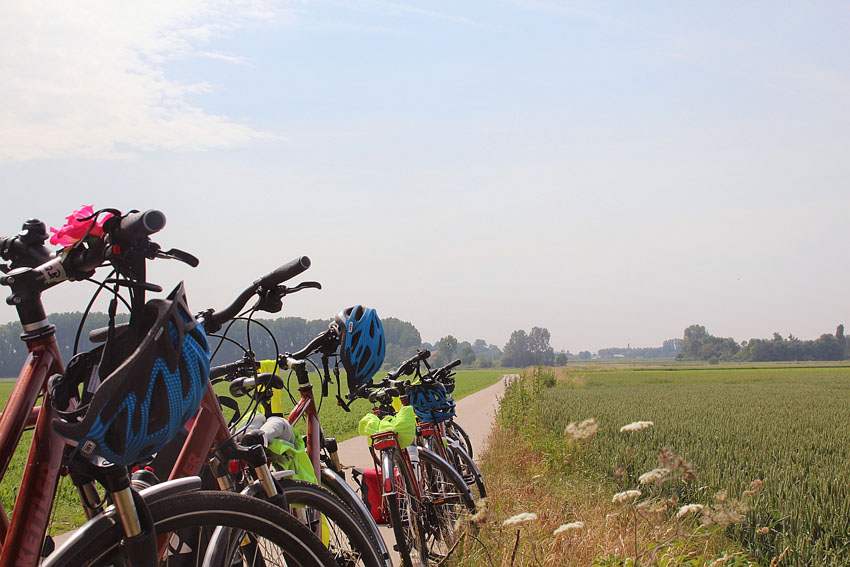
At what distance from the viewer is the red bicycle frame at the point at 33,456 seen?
5.17 feet

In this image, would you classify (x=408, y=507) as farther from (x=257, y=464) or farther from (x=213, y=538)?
(x=213, y=538)

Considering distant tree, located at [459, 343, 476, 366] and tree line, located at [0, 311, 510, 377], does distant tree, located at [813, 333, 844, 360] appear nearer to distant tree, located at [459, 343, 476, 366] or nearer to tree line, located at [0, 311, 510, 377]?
distant tree, located at [459, 343, 476, 366]

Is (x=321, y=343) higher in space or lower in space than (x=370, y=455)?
higher

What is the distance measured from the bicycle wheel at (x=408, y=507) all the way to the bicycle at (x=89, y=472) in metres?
2.23

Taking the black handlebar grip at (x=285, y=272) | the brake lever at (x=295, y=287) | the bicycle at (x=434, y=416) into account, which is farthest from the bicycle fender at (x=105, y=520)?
the bicycle at (x=434, y=416)

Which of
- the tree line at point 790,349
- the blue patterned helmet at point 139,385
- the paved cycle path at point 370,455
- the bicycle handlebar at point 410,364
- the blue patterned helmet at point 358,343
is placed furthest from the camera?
the tree line at point 790,349

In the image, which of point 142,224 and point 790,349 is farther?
point 790,349

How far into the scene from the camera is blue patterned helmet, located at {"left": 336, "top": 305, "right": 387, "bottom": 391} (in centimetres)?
311

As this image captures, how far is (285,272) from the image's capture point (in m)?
2.57

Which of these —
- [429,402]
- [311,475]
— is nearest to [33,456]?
[311,475]

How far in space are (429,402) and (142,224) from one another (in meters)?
3.95

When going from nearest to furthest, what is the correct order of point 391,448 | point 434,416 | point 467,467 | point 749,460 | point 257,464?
point 257,464 → point 391,448 → point 434,416 → point 467,467 → point 749,460

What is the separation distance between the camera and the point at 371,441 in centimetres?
432

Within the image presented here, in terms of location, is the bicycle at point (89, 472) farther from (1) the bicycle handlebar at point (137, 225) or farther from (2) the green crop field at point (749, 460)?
(2) the green crop field at point (749, 460)
